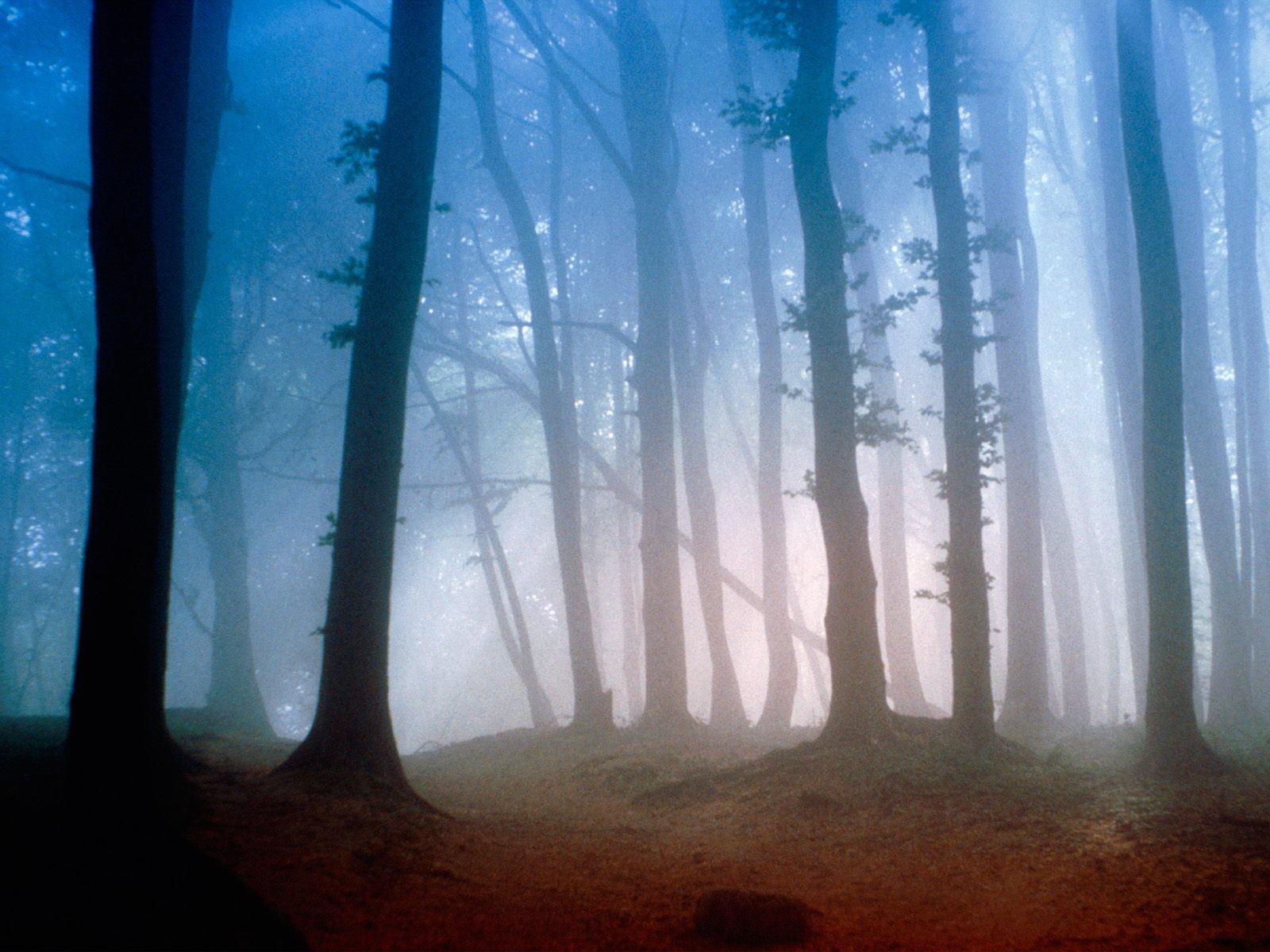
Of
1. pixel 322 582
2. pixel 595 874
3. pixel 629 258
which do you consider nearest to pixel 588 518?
pixel 629 258

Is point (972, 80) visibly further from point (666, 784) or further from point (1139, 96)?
point (666, 784)

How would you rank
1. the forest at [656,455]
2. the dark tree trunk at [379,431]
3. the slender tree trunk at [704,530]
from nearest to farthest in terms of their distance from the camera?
1. the forest at [656,455]
2. the dark tree trunk at [379,431]
3. the slender tree trunk at [704,530]

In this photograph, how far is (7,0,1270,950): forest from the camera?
4.59 m

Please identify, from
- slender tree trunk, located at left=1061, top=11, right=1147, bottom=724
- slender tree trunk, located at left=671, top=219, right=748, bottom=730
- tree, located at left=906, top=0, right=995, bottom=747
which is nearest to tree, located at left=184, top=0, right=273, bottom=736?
slender tree trunk, located at left=671, top=219, right=748, bottom=730

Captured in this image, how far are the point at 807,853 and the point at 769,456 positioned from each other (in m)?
10.8

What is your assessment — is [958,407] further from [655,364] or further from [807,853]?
[655,364]

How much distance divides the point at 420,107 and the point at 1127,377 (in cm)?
1345

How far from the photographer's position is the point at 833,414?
936 centimetres

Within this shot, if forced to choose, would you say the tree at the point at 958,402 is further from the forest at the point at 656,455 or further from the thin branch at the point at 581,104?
the thin branch at the point at 581,104

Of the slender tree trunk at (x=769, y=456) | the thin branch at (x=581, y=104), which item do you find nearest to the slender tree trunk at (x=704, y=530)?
the slender tree trunk at (x=769, y=456)

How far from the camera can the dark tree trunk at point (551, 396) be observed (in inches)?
591

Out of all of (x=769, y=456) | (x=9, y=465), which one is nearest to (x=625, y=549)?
(x=769, y=456)

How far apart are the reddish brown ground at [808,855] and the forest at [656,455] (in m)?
0.06

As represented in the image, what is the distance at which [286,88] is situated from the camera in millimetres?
25891
